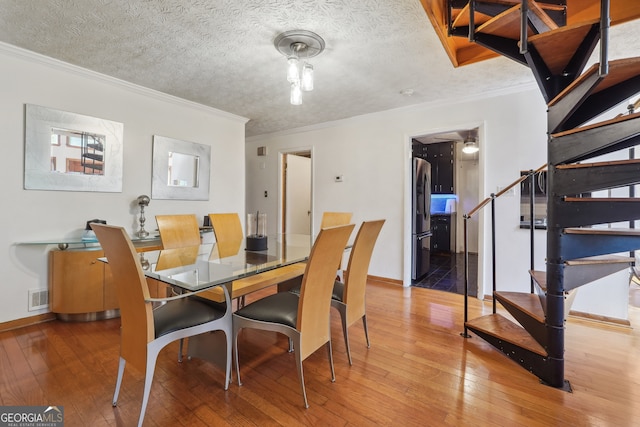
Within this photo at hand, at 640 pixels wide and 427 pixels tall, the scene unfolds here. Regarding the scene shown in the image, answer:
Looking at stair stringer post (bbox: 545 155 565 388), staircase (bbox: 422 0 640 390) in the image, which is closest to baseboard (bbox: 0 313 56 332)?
staircase (bbox: 422 0 640 390)

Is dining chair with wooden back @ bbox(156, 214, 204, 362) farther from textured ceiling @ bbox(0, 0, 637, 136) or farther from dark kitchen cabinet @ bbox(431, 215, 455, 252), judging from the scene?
dark kitchen cabinet @ bbox(431, 215, 455, 252)

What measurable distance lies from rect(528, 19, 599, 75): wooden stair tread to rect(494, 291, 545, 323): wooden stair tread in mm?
1571

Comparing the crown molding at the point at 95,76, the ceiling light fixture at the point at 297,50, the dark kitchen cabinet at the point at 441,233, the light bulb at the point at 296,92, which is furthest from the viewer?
the dark kitchen cabinet at the point at 441,233

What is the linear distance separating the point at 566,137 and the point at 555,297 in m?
0.96

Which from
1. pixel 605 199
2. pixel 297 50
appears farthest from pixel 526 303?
pixel 297 50

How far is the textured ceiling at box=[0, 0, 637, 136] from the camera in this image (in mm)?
1870

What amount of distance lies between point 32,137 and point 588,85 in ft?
13.2

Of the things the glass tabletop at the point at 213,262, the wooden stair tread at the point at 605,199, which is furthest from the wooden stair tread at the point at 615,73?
the glass tabletop at the point at 213,262

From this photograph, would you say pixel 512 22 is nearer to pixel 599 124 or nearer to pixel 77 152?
pixel 599 124

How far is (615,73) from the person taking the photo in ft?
4.58

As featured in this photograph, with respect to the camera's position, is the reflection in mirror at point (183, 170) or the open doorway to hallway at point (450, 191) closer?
the reflection in mirror at point (183, 170)

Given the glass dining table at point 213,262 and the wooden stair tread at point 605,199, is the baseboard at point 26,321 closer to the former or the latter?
the glass dining table at point 213,262

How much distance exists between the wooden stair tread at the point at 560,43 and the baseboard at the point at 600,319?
7.61 ft

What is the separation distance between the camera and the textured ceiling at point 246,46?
6.14 feet
